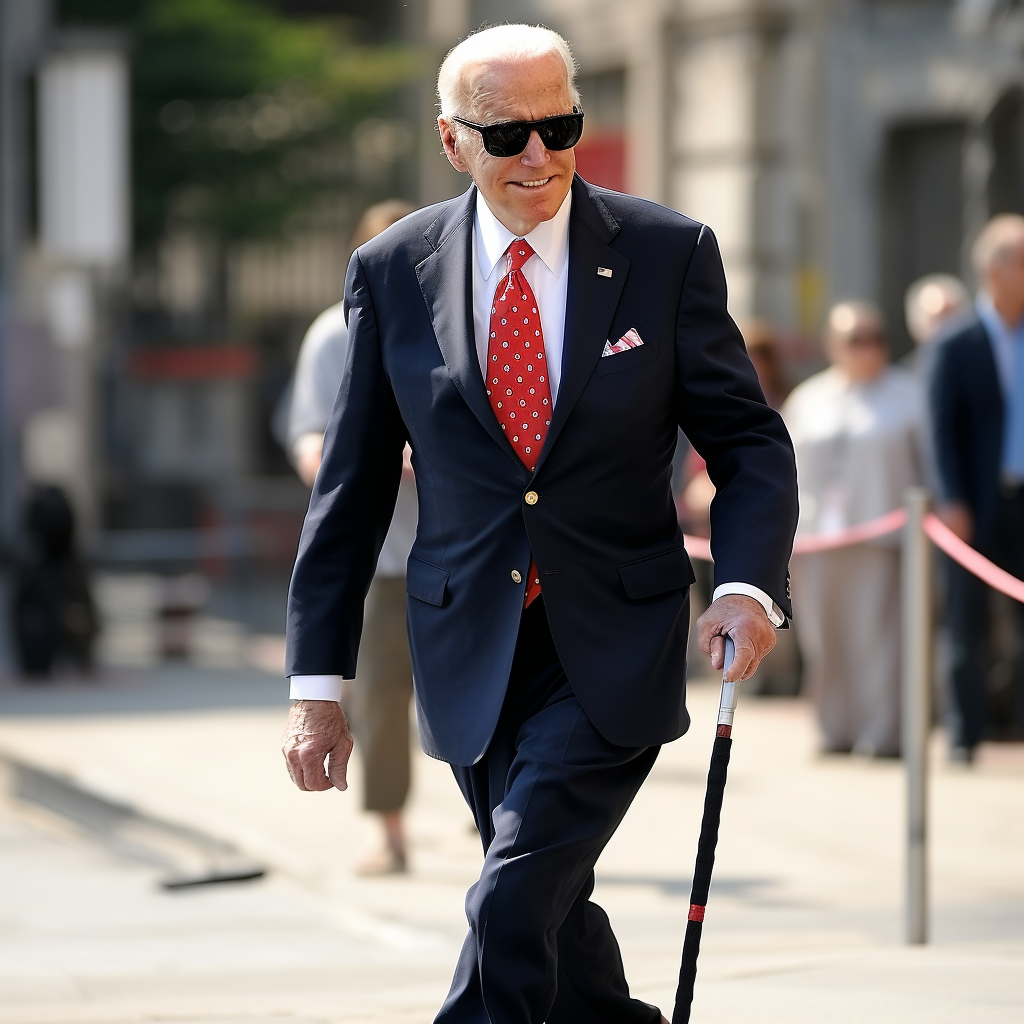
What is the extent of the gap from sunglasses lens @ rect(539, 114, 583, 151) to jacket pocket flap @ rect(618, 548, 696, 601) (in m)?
0.72

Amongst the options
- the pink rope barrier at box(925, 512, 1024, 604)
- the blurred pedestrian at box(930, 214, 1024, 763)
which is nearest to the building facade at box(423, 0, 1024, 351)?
the blurred pedestrian at box(930, 214, 1024, 763)

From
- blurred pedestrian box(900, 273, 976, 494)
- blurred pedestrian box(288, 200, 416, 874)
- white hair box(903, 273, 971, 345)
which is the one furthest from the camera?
white hair box(903, 273, 971, 345)

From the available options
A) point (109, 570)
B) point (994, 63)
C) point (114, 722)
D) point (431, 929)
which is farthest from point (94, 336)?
point (431, 929)

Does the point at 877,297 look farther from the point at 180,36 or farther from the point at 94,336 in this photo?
the point at 180,36

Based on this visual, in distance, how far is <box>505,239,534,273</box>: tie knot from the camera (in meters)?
3.72

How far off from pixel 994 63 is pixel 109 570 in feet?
25.3

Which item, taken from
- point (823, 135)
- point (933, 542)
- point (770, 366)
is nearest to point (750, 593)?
point (933, 542)

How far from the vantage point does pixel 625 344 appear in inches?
144

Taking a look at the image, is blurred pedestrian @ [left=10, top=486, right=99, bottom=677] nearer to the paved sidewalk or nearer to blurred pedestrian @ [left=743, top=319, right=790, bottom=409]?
the paved sidewalk

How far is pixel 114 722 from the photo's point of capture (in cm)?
1035

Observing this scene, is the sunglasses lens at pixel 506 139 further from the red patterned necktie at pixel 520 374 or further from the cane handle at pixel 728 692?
the cane handle at pixel 728 692

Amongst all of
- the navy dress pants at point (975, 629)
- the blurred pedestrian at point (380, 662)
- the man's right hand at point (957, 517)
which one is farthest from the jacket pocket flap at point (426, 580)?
the navy dress pants at point (975, 629)

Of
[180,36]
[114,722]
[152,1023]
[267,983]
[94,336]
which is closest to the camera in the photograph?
[152,1023]

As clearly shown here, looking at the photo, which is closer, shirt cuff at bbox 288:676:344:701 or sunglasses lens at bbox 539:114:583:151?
sunglasses lens at bbox 539:114:583:151
